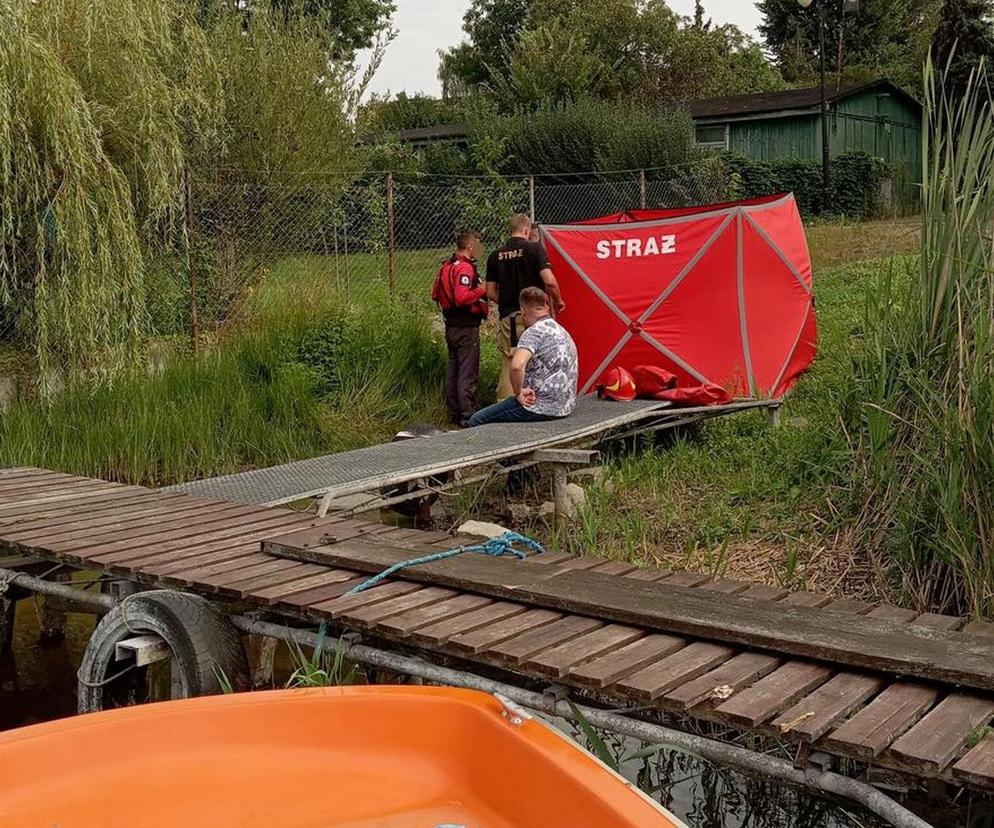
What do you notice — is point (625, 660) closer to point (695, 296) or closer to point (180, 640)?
point (180, 640)

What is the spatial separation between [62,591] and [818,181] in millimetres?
23352

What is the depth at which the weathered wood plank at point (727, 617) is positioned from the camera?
3.41 meters

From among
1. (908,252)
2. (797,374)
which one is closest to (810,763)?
(908,252)

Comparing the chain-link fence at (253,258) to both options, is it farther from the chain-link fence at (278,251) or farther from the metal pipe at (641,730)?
the metal pipe at (641,730)

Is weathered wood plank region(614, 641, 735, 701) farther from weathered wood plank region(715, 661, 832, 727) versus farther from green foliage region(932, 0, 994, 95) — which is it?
green foliage region(932, 0, 994, 95)

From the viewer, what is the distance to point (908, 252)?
20.9 ft

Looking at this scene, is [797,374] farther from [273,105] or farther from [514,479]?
[273,105]

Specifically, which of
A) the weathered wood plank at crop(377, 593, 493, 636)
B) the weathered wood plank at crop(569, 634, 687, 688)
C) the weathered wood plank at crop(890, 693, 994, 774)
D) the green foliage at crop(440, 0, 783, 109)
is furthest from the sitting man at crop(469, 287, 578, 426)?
the green foliage at crop(440, 0, 783, 109)

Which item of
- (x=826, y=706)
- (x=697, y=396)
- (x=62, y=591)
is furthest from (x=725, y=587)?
(x=697, y=396)

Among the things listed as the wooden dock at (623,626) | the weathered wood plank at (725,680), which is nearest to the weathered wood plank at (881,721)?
the wooden dock at (623,626)

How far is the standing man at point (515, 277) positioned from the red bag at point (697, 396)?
1.48 m

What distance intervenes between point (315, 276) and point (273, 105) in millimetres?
2464

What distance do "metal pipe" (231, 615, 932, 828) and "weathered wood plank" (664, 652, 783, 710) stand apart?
17 centimetres

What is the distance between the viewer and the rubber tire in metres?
4.26
